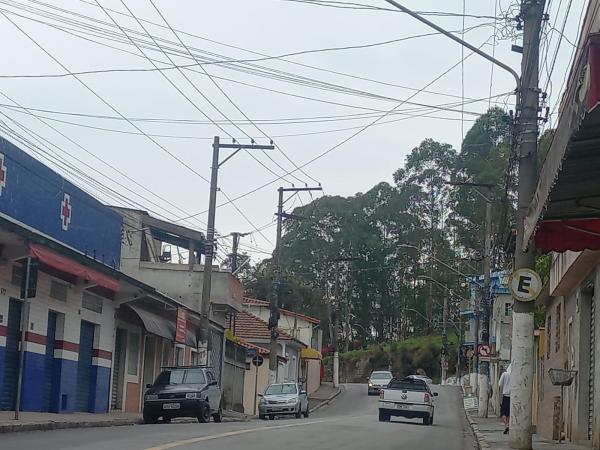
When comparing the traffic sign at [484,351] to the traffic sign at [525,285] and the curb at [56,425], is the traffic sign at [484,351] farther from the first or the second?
the traffic sign at [525,285]

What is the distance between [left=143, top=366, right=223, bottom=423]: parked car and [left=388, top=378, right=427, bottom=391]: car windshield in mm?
9306

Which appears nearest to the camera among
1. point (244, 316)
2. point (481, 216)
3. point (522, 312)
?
point (522, 312)

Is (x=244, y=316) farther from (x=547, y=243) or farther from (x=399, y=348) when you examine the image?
(x=547, y=243)

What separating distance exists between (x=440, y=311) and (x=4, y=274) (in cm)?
7148

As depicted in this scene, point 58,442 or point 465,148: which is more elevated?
point 465,148

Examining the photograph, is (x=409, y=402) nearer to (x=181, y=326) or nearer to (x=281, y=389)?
(x=281, y=389)

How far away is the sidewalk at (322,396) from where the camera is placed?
59.8m

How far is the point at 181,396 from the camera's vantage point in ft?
87.1

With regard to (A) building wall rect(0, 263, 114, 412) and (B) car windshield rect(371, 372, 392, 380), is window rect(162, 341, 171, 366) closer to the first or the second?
(A) building wall rect(0, 263, 114, 412)

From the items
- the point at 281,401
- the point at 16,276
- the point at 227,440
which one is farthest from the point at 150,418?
the point at 281,401

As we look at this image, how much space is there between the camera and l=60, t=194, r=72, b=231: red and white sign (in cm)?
2998

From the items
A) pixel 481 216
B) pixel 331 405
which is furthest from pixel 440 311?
pixel 331 405

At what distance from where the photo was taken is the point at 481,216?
70125 millimetres

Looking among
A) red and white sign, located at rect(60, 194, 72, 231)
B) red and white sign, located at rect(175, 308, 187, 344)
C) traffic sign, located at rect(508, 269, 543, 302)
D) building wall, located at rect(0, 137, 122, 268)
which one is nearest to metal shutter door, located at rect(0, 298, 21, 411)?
building wall, located at rect(0, 137, 122, 268)
